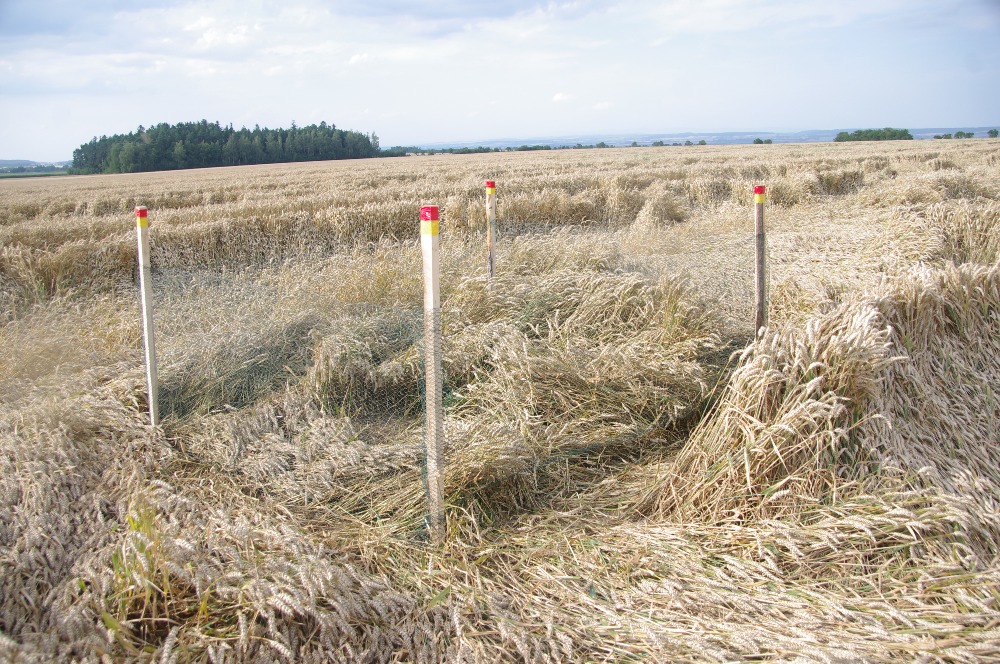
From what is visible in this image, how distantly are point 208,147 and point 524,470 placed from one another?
211 ft

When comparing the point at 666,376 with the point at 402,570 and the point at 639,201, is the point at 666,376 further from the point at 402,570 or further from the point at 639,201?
the point at 639,201

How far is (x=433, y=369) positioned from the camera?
107 inches

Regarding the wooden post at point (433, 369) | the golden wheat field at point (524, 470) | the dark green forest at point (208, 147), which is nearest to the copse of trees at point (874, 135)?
the dark green forest at point (208, 147)

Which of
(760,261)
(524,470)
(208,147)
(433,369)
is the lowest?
(524,470)

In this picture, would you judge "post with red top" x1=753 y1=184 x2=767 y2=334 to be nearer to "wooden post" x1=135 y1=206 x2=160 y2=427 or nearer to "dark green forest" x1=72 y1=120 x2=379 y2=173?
"wooden post" x1=135 y1=206 x2=160 y2=427

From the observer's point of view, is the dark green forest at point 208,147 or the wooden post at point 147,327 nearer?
the wooden post at point 147,327

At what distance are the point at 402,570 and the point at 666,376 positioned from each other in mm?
2011

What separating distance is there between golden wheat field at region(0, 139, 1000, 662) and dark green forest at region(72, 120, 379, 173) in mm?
58059

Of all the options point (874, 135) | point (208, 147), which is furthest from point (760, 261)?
point (874, 135)

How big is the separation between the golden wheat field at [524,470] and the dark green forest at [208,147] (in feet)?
190

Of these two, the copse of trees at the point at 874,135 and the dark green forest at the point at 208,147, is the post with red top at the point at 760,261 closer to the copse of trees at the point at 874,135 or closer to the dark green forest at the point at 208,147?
the dark green forest at the point at 208,147

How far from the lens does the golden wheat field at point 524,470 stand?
2.23m

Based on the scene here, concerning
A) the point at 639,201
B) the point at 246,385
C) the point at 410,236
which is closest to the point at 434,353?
the point at 246,385

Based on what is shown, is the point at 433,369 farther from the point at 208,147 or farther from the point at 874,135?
the point at 874,135
